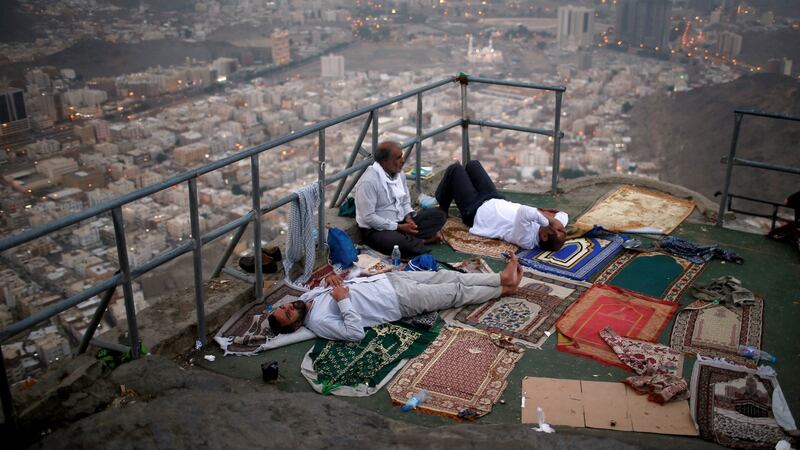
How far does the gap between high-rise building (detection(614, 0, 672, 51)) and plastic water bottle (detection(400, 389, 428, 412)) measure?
82.8 ft

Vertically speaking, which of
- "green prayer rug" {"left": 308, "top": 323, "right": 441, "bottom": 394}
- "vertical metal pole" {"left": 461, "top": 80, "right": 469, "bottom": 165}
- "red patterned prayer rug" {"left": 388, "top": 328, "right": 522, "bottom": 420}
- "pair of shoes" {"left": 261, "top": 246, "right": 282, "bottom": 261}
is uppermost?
"vertical metal pole" {"left": 461, "top": 80, "right": 469, "bottom": 165}

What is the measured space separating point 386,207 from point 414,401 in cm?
248

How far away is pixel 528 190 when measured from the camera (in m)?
8.12

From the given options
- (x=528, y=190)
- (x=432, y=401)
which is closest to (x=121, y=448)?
(x=432, y=401)

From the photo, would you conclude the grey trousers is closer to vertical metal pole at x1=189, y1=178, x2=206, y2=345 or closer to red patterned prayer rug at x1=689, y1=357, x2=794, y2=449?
vertical metal pole at x1=189, y1=178, x2=206, y2=345

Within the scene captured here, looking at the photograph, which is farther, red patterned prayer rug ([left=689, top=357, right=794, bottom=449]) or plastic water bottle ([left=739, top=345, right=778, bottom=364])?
plastic water bottle ([left=739, top=345, right=778, bottom=364])

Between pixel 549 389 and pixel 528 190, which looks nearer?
pixel 549 389

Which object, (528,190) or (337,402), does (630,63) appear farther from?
(337,402)

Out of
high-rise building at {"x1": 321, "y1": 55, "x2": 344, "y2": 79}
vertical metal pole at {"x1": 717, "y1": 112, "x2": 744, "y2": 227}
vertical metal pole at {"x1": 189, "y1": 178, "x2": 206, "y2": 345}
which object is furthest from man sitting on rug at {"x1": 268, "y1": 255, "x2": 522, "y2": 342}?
high-rise building at {"x1": 321, "y1": 55, "x2": 344, "y2": 79}

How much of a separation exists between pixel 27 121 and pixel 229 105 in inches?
263

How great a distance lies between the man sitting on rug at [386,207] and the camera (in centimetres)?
626

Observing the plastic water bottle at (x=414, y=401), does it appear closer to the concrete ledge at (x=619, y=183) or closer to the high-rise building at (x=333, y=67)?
the concrete ledge at (x=619, y=183)

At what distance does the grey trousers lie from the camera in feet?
17.1

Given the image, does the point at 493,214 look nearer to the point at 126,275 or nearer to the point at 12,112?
the point at 126,275
